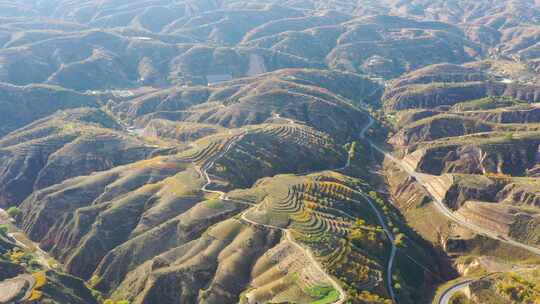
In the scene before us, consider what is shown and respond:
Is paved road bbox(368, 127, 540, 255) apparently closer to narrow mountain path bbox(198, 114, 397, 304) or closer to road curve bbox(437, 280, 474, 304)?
narrow mountain path bbox(198, 114, 397, 304)

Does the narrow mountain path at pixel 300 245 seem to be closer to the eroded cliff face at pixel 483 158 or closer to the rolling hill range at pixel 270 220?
the rolling hill range at pixel 270 220

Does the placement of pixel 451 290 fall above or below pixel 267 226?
below

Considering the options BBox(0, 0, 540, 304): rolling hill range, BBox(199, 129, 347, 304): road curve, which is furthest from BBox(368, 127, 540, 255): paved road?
BBox(199, 129, 347, 304): road curve

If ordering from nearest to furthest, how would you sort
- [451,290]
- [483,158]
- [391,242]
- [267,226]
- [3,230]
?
[451,290] < [267,226] < [391,242] < [3,230] < [483,158]

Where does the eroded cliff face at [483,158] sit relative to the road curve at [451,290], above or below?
below

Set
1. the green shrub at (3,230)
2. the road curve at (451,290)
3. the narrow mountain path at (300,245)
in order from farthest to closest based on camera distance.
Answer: the green shrub at (3,230), the road curve at (451,290), the narrow mountain path at (300,245)

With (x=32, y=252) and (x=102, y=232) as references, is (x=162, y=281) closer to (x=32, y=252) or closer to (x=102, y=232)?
(x=102, y=232)

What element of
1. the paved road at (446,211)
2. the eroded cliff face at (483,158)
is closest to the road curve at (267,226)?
the paved road at (446,211)

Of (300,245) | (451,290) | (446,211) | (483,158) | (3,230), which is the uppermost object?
(300,245)

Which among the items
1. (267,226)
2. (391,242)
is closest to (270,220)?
(267,226)

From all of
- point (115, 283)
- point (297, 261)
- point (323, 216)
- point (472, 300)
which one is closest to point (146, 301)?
point (115, 283)

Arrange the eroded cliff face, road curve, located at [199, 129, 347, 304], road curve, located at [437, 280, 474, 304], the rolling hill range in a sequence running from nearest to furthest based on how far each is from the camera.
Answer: road curve, located at [199, 129, 347, 304] < the rolling hill range < road curve, located at [437, 280, 474, 304] < the eroded cliff face

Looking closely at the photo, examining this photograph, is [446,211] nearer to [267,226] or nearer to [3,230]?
[267,226]
